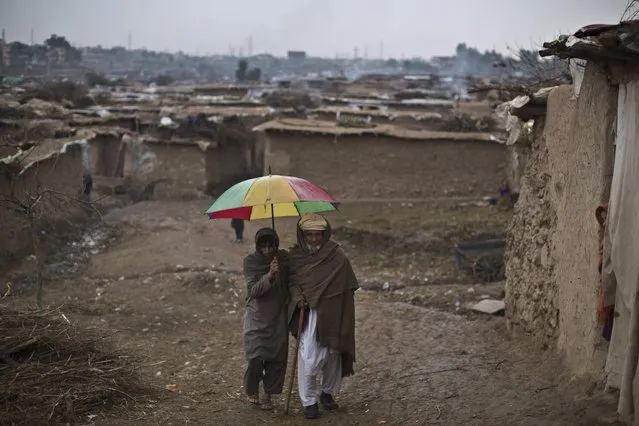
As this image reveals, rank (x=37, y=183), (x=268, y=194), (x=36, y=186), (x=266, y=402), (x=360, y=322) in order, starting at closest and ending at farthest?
(x=268, y=194) < (x=266, y=402) < (x=360, y=322) < (x=37, y=183) < (x=36, y=186)

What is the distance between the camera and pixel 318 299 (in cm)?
496

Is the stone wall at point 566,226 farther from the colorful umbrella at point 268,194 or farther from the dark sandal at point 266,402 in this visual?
the dark sandal at point 266,402

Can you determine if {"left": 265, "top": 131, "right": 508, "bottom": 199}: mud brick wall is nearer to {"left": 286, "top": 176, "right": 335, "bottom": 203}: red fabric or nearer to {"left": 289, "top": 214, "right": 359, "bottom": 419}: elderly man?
{"left": 286, "top": 176, "right": 335, "bottom": 203}: red fabric

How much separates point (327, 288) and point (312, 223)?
438mm

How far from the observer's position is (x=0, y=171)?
981 cm

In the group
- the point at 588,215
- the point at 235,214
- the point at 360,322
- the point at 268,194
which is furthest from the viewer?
the point at 360,322

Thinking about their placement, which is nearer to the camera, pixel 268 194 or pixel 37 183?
pixel 268 194

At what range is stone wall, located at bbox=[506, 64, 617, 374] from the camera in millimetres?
4914

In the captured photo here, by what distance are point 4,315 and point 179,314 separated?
11.0 feet

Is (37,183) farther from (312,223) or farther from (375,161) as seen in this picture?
(375,161)

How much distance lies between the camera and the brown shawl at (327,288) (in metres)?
4.97

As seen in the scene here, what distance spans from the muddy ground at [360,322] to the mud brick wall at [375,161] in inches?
15.1

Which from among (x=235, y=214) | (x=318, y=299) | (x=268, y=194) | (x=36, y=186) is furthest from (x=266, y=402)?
(x=36, y=186)

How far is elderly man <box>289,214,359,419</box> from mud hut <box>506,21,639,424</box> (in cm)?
157
